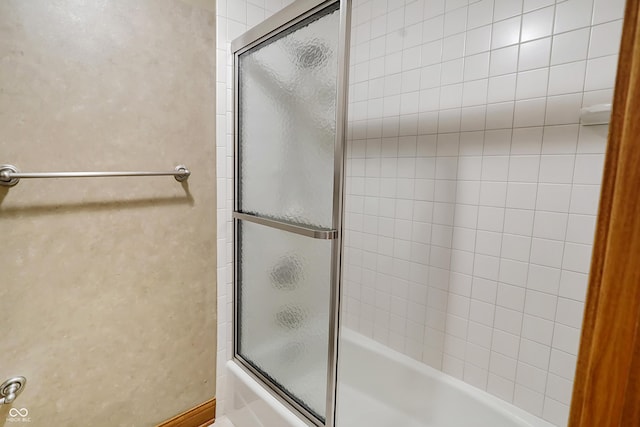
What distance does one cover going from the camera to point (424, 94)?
1.60m

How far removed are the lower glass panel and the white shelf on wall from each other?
99 centimetres

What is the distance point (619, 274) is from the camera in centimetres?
33

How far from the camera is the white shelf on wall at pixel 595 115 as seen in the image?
3.56 feet

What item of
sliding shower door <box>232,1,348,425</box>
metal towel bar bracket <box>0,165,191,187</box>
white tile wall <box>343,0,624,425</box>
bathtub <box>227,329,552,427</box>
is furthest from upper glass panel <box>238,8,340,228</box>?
bathtub <box>227,329,552,427</box>

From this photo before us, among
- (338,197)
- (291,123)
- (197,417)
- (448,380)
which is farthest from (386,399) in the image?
(291,123)

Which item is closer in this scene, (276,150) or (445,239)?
(276,150)

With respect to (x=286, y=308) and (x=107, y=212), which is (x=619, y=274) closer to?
(x=286, y=308)

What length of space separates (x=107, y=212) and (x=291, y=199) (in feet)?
2.25

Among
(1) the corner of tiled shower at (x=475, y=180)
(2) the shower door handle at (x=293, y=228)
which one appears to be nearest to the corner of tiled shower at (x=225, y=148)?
(1) the corner of tiled shower at (x=475, y=180)

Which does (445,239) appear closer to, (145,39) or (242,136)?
(242,136)

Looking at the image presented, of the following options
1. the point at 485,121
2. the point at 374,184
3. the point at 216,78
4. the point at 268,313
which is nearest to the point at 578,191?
the point at 485,121

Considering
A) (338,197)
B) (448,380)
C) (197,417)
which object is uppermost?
(338,197)

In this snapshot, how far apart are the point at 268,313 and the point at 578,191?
1319 millimetres

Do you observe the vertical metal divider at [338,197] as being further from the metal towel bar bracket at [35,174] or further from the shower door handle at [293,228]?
the metal towel bar bracket at [35,174]
